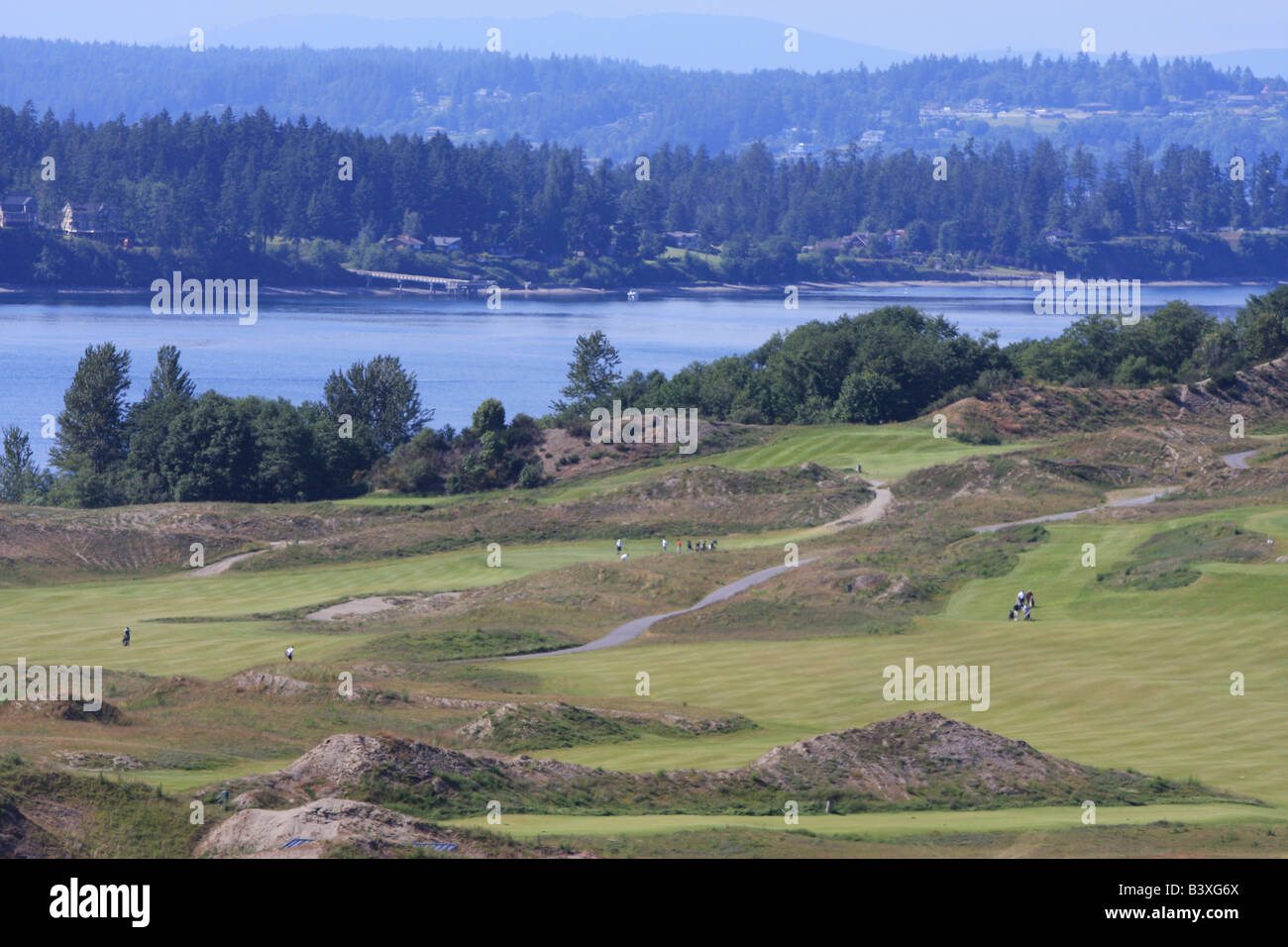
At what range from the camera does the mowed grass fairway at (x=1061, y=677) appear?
3244cm

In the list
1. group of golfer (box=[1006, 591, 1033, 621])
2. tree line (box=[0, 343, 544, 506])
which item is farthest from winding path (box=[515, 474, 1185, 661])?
tree line (box=[0, 343, 544, 506])

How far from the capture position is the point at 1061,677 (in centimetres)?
4050

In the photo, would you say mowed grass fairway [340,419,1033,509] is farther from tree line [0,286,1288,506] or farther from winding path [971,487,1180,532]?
winding path [971,487,1180,532]

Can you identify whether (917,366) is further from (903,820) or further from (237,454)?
(903,820)

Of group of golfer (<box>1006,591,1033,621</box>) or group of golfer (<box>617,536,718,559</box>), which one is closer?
group of golfer (<box>1006,591,1033,621</box>)

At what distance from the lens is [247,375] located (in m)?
152

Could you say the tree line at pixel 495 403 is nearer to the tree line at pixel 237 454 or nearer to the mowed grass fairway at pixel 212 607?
the tree line at pixel 237 454

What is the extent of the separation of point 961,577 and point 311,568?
31.0 meters

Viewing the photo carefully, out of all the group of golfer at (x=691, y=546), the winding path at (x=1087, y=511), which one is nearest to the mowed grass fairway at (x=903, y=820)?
the group of golfer at (x=691, y=546)

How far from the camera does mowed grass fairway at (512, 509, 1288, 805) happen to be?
3244 centimetres

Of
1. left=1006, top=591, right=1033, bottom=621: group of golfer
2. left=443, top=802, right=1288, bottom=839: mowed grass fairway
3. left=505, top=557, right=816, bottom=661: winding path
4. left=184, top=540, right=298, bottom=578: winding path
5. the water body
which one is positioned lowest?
left=184, top=540, right=298, bottom=578: winding path

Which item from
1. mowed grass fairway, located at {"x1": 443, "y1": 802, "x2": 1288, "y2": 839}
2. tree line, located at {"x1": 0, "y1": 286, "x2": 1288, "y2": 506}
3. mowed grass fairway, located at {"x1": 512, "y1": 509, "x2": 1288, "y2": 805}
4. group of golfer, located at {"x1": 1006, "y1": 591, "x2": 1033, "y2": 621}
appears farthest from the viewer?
tree line, located at {"x1": 0, "y1": 286, "x2": 1288, "y2": 506}
